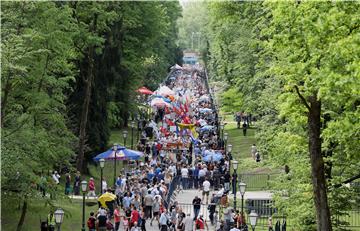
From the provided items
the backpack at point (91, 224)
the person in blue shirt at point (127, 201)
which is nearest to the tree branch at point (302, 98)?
the backpack at point (91, 224)

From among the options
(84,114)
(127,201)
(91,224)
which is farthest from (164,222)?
(84,114)

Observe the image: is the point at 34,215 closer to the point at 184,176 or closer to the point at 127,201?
the point at 127,201

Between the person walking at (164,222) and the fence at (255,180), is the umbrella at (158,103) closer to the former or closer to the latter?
the fence at (255,180)

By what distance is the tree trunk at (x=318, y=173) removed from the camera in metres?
21.7

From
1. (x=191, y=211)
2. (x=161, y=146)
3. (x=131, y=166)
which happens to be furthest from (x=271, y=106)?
(x=161, y=146)

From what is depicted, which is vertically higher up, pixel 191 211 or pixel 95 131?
pixel 95 131

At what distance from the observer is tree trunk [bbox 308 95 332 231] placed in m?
21.7

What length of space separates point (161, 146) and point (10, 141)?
25648 millimetres

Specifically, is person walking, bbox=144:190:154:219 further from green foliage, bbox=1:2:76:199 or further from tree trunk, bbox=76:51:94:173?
tree trunk, bbox=76:51:94:173

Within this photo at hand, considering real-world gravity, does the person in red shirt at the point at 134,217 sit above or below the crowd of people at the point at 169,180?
Answer: below

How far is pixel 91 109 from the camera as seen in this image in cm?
Result: 4794

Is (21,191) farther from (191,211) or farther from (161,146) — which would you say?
(161,146)

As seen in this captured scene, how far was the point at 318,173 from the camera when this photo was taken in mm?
21859

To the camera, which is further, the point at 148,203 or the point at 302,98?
the point at 148,203
